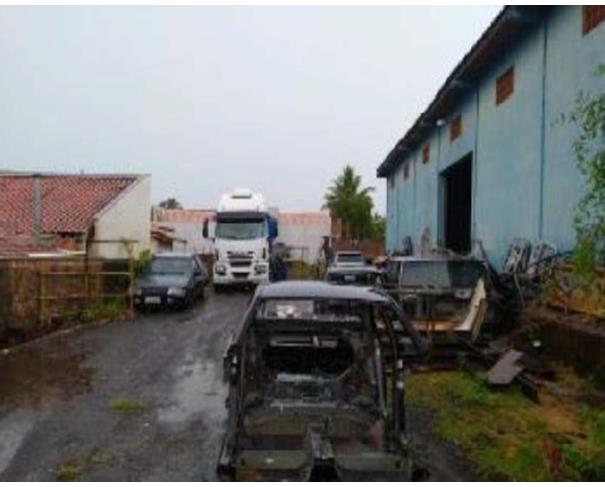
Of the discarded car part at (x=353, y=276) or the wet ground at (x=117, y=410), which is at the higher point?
the discarded car part at (x=353, y=276)

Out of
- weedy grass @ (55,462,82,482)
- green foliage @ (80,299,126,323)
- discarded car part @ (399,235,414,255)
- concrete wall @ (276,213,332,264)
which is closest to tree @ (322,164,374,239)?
concrete wall @ (276,213,332,264)

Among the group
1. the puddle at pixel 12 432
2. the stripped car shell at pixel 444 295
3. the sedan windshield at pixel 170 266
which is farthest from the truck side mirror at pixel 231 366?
the sedan windshield at pixel 170 266

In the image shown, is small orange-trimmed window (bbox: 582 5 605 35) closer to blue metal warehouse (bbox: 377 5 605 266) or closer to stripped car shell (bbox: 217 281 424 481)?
blue metal warehouse (bbox: 377 5 605 266)

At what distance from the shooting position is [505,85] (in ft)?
64.8

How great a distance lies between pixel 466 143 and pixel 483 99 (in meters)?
2.55

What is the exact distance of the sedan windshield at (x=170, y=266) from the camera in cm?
2645

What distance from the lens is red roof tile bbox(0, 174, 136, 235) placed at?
34.3 meters

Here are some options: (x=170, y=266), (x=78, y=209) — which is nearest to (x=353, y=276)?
(x=170, y=266)

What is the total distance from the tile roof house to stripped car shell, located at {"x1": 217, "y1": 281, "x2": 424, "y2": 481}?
24403 millimetres

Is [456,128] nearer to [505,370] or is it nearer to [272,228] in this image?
[272,228]

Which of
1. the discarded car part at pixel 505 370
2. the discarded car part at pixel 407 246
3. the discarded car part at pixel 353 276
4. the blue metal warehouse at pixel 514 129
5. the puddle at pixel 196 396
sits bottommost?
the puddle at pixel 196 396

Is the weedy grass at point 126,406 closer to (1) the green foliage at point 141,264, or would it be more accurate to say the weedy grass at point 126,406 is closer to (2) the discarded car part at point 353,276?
(2) the discarded car part at point 353,276

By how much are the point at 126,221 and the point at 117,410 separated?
26203 mm

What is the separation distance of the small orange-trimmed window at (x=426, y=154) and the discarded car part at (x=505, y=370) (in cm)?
1908
